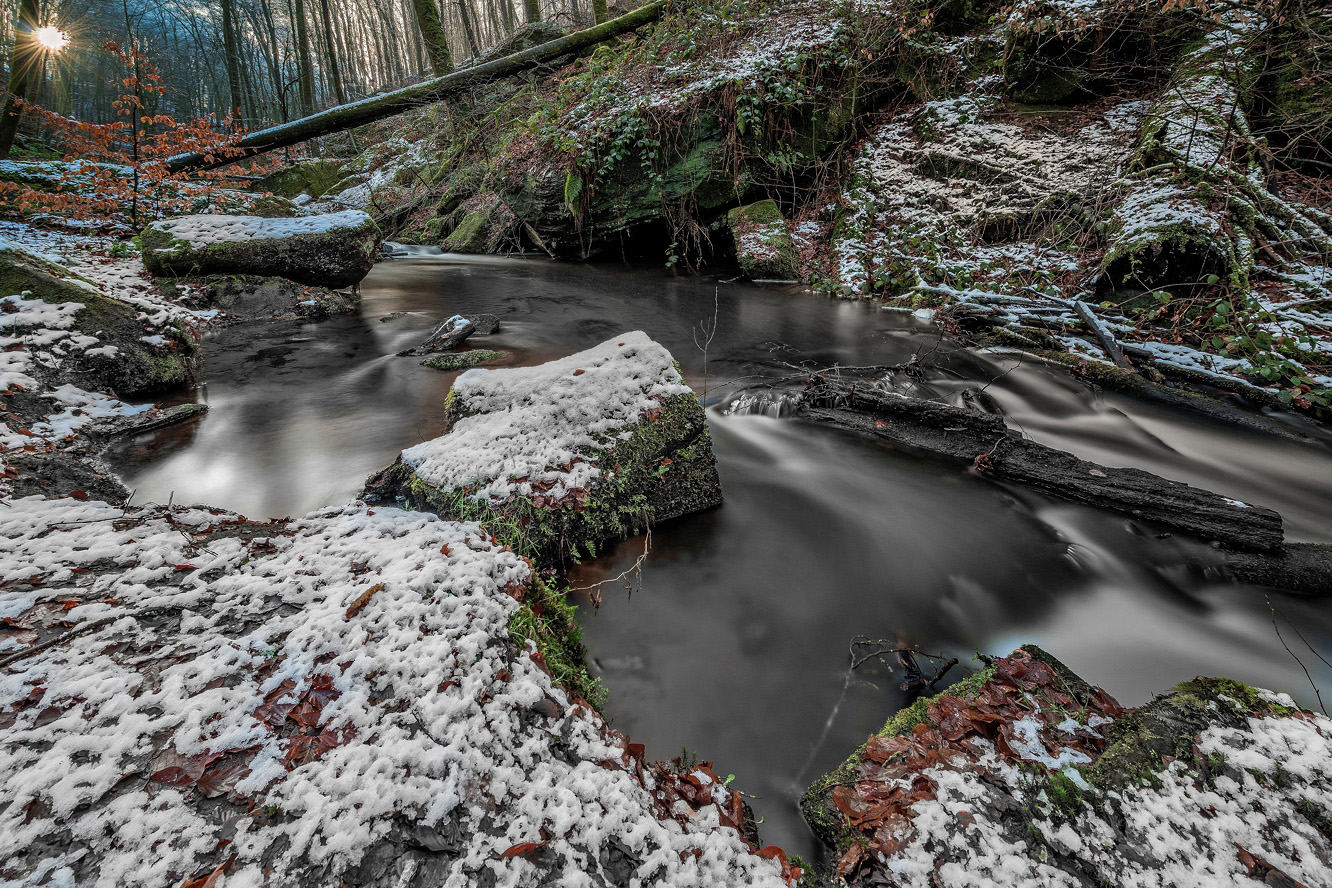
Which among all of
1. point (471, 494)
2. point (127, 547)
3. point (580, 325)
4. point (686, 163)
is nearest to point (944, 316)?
point (580, 325)

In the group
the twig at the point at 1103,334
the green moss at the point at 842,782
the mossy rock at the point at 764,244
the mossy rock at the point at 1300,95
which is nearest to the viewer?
the green moss at the point at 842,782

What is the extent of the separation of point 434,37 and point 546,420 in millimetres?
13896

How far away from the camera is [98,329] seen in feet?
15.7

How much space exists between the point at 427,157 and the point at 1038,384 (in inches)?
773

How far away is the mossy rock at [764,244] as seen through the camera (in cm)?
981

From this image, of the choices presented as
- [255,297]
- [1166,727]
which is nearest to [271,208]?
[255,297]

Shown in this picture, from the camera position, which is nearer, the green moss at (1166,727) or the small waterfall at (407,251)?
the green moss at (1166,727)

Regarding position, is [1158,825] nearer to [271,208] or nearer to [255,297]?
[255,297]

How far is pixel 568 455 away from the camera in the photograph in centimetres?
296

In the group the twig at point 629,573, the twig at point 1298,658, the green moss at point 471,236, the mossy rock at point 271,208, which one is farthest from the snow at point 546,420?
the green moss at point 471,236

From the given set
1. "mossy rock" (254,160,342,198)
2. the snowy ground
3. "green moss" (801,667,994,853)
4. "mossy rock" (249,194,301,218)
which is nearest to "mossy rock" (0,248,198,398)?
the snowy ground

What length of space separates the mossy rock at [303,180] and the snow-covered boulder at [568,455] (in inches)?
763

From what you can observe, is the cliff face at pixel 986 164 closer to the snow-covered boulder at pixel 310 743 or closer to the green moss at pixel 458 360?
the green moss at pixel 458 360

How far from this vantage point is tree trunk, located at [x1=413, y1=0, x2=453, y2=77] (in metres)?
12.1
